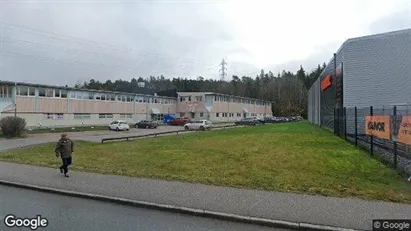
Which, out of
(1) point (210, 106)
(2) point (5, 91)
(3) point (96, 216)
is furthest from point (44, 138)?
(1) point (210, 106)

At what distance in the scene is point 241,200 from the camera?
754 centimetres

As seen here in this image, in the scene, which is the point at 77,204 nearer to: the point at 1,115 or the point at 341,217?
the point at 341,217

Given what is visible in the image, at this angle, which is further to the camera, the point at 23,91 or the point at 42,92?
the point at 42,92

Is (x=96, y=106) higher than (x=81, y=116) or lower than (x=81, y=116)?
higher

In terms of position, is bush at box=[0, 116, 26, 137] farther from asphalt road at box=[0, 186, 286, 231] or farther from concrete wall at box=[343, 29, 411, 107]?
concrete wall at box=[343, 29, 411, 107]

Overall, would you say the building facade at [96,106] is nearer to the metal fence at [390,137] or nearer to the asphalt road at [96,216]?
the metal fence at [390,137]

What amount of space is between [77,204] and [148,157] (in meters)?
7.03

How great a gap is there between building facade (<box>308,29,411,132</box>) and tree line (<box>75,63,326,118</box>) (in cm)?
7392

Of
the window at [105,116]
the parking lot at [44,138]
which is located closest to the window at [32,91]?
the parking lot at [44,138]

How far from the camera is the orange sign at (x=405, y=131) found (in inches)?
406

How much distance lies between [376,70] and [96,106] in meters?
43.4

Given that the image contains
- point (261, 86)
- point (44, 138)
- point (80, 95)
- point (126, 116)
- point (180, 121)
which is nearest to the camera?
point (44, 138)

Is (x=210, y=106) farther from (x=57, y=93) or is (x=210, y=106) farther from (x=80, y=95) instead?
(x=57, y=93)

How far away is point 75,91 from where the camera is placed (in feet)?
169
